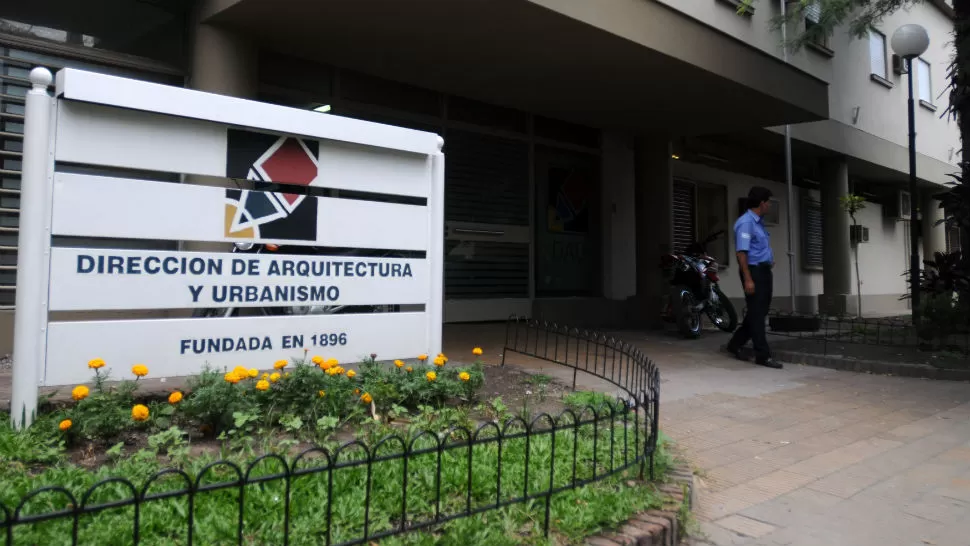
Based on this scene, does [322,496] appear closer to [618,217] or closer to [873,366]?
[873,366]

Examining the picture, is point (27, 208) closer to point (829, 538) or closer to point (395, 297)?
point (395, 297)

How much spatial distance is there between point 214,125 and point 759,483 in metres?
3.67

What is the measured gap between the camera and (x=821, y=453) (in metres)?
4.37

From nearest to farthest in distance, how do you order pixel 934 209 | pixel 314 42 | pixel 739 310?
pixel 314 42 < pixel 739 310 < pixel 934 209

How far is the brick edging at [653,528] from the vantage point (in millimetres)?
2709

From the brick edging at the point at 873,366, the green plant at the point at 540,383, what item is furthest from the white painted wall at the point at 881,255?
the green plant at the point at 540,383

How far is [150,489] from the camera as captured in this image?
261cm

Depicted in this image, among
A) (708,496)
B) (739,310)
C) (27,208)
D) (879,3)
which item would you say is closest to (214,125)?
(27,208)

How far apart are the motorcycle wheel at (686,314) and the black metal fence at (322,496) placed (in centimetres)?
662

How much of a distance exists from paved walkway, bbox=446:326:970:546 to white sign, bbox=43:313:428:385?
6.93 feet

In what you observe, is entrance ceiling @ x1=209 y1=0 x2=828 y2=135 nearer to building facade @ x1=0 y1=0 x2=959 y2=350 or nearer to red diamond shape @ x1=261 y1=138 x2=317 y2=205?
building facade @ x1=0 y1=0 x2=959 y2=350

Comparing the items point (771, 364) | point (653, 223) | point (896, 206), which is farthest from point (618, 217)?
point (896, 206)

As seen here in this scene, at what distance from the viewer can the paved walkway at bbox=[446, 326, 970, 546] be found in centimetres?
323

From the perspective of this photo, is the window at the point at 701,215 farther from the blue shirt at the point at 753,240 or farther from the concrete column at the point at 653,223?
the blue shirt at the point at 753,240
